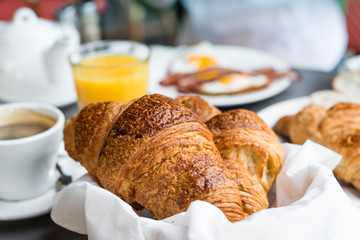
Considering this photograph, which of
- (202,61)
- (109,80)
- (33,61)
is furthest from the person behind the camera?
(202,61)

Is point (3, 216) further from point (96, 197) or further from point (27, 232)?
point (96, 197)

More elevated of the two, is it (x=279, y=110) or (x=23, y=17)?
(x=23, y=17)

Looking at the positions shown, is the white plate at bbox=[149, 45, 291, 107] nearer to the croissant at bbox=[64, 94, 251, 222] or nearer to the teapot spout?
the teapot spout

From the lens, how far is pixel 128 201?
625mm

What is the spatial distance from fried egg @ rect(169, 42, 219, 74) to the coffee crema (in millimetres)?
772

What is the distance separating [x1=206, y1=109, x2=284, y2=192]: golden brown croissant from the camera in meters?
0.68

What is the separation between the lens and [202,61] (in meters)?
1.71

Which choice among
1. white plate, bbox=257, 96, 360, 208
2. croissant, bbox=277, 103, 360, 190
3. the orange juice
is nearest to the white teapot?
the orange juice

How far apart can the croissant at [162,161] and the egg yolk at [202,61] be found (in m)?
1.04

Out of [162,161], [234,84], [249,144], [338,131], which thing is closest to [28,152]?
[162,161]

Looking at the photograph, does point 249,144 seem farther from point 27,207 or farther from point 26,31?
point 26,31

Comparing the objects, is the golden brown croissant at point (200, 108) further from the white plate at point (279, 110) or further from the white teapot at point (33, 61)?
the white teapot at point (33, 61)

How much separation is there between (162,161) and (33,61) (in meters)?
0.78

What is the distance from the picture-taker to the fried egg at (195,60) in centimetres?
160
